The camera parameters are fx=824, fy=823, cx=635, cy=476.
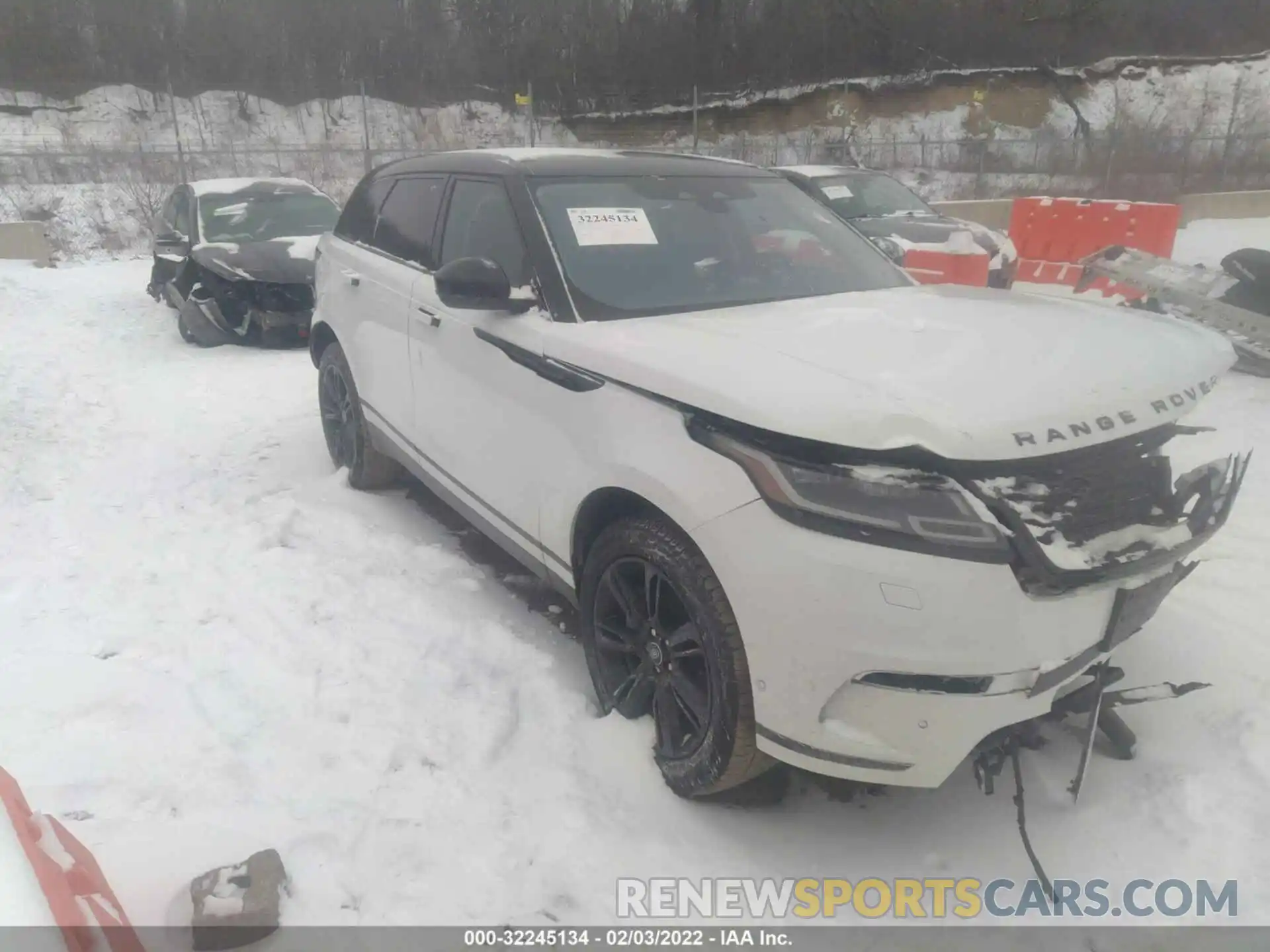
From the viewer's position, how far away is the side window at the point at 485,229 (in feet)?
9.65

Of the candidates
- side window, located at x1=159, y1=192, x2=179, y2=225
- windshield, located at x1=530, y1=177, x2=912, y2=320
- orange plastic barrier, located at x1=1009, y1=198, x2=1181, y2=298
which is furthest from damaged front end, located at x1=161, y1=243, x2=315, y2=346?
orange plastic barrier, located at x1=1009, y1=198, x2=1181, y2=298

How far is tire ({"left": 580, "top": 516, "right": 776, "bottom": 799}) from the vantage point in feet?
6.82

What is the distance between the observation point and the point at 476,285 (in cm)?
270

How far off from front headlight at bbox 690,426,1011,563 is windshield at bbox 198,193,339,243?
25.9 ft

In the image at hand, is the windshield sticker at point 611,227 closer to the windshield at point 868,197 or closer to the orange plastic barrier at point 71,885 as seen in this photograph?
the orange plastic barrier at point 71,885

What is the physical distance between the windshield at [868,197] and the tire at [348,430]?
618 centimetres

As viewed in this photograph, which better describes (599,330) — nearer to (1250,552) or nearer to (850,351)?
(850,351)

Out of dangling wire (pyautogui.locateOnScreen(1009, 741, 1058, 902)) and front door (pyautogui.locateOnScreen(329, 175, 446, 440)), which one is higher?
front door (pyautogui.locateOnScreen(329, 175, 446, 440))

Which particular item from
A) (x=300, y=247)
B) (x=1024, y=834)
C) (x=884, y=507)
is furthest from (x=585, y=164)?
(x=300, y=247)

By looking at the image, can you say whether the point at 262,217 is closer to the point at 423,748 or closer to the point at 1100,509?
the point at 423,748

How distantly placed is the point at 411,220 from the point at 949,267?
18.9 feet

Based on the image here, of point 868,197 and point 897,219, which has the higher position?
point 868,197

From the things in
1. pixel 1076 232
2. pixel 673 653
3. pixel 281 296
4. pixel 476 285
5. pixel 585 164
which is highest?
pixel 585 164

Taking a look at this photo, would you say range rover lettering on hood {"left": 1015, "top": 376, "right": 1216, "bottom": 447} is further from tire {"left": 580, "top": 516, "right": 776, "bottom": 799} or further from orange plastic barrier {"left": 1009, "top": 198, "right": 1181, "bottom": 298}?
orange plastic barrier {"left": 1009, "top": 198, "right": 1181, "bottom": 298}
